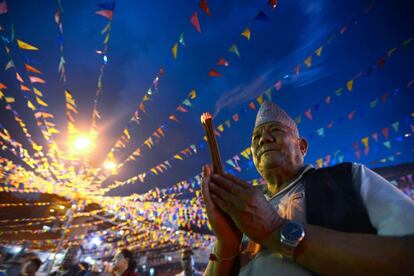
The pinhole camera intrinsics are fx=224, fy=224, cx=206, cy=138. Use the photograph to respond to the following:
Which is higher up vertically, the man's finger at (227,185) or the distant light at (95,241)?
the distant light at (95,241)

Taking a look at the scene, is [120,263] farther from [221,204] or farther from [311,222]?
[311,222]

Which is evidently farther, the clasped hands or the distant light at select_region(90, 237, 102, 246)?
the distant light at select_region(90, 237, 102, 246)

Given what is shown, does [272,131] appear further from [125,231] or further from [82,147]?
[125,231]

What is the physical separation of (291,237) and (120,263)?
558 centimetres

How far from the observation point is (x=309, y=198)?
53.2 inches

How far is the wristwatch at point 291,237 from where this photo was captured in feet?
3.17

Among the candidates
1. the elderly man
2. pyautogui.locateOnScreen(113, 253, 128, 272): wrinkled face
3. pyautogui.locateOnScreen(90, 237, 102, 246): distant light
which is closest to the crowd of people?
the elderly man

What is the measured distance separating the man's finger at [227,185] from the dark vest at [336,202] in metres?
0.48

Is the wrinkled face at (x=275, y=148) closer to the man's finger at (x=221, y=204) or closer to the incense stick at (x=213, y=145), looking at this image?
the incense stick at (x=213, y=145)

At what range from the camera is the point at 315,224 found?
48.6 inches

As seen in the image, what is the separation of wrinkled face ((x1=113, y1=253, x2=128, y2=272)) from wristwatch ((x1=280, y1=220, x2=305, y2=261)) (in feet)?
18.1

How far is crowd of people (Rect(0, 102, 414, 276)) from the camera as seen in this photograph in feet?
3.02

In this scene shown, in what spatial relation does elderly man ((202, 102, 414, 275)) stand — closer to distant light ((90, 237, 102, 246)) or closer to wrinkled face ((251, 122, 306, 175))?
wrinkled face ((251, 122, 306, 175))

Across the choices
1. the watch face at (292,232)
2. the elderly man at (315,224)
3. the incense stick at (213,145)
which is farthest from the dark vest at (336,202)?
the incense stick at (213,145)
